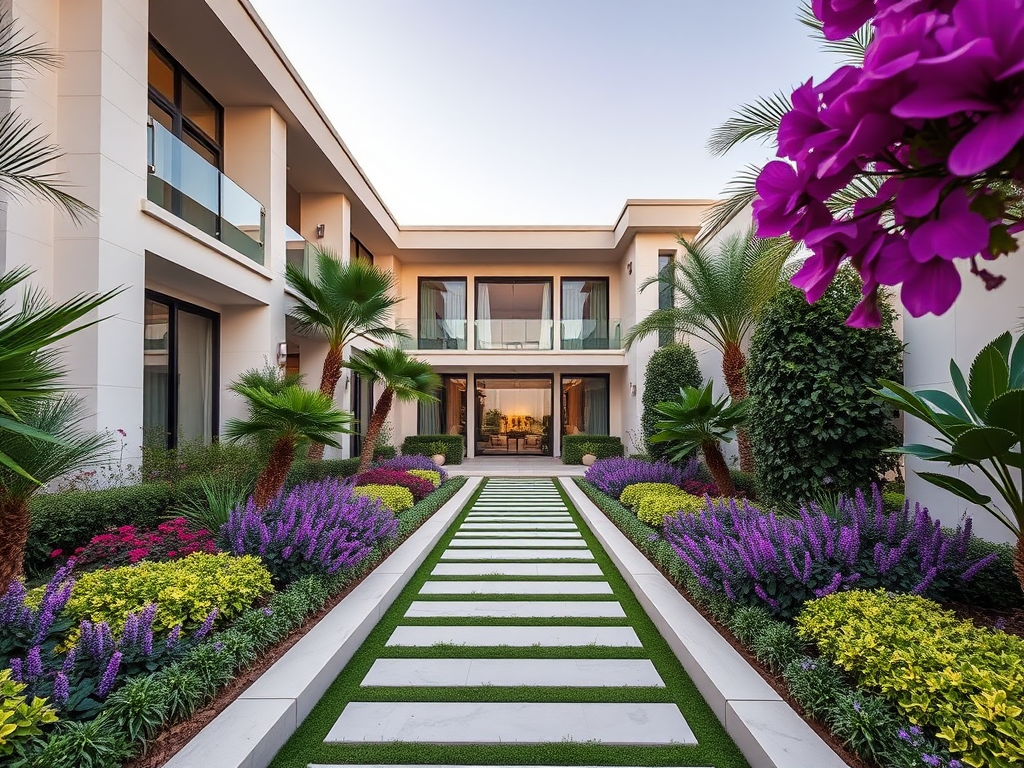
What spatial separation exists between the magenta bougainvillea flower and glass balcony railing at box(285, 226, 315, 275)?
12.0 metres

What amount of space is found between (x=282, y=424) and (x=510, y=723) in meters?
3.49

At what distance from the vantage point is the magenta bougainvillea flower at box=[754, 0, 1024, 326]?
1.91 ft

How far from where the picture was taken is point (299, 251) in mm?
11875

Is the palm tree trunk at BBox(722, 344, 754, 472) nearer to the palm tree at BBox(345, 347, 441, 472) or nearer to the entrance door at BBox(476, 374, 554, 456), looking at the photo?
the palm tree at BBox(345, 347, 441, 472)

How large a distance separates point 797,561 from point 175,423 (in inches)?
358

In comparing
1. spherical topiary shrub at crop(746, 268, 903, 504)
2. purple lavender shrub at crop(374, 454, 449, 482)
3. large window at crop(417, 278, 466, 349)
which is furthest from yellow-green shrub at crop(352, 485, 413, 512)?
large window at crop(417, 278, 466, 349)

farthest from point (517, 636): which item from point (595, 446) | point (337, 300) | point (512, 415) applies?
point (512, 415)

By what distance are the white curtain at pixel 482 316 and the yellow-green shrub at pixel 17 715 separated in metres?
15.5

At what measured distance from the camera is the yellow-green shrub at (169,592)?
Result: 294 centimetres

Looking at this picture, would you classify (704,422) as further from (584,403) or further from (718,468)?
(584,403)

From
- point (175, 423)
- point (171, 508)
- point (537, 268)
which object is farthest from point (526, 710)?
point (537, 268)

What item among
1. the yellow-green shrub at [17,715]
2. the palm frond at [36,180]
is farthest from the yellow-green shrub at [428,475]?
the yellow-green shrub at [17,715]

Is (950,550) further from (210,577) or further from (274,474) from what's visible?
(274,474)

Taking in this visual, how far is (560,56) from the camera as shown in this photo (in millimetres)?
13930
